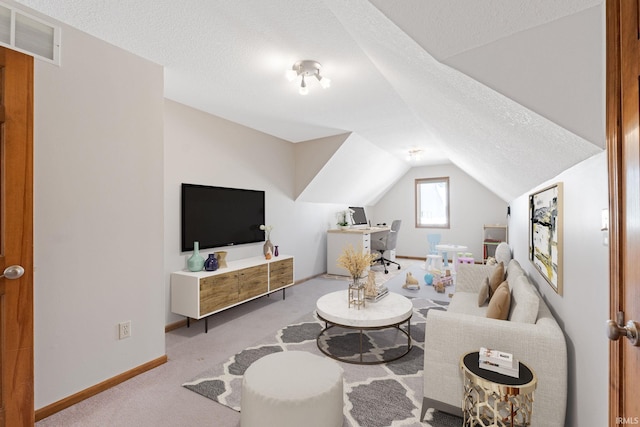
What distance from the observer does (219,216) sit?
142 inches

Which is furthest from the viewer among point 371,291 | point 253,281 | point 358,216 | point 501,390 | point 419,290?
point 358,216

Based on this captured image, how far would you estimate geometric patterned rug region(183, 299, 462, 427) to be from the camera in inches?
68.4

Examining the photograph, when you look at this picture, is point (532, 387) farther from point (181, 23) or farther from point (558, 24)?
point (181, 23)

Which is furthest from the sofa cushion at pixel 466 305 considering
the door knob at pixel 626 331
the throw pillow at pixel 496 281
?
the door knob at pixel 626 331

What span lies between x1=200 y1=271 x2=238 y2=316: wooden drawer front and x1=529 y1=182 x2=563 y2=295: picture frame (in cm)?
283

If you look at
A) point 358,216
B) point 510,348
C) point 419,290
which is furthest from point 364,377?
point 358,216

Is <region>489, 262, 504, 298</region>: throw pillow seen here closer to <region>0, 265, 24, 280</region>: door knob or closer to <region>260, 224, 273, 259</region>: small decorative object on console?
Answer: <region>260, 224, 273, 259</region>: small decorative object on console

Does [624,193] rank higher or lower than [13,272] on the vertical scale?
higher

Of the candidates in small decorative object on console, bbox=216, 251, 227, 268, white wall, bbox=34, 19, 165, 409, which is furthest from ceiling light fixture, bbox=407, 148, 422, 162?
white wall, bbox=34, 19, 165, 409

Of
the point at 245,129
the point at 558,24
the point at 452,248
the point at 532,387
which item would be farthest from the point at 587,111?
the point at 452,248

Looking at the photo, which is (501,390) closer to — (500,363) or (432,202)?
(500,363)

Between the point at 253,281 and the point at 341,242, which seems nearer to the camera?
the point at 253,281

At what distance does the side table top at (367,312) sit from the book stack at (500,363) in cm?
94

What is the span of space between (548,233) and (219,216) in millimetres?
3242
